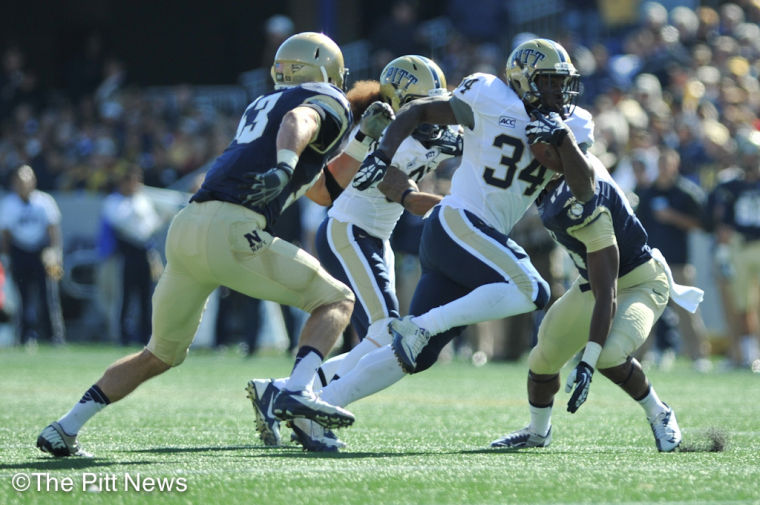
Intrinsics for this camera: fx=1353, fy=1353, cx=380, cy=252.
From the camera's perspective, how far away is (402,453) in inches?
227

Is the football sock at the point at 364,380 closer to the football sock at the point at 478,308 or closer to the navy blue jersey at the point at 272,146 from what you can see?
the football sock at the point at 478,308

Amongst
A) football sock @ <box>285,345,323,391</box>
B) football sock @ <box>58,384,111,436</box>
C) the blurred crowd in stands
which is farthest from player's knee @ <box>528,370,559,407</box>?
the blurred crowd in stands

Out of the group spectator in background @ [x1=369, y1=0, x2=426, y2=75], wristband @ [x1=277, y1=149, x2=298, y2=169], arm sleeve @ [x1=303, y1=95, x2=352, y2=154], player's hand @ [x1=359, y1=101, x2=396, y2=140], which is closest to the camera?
wristband @ [x1=277, y1=149, x2=298, y2=169]

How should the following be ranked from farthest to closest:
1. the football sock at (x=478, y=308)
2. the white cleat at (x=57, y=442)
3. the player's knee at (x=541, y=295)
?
1. the player's knee at (x=541, y=295)
2. the football sock at (x=478, y=308)
3. the white cleat at (x=57, y=442)

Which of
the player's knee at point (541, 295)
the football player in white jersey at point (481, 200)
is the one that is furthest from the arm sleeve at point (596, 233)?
the player's knee at point (541, 295)

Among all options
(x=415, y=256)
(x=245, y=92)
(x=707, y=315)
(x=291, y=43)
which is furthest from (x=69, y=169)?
(x=291, y=43)

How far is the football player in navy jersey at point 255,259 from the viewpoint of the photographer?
213 inches

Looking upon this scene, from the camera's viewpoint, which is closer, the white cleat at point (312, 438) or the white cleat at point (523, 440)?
the white cleat at point (312, 438)

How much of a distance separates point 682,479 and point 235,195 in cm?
207

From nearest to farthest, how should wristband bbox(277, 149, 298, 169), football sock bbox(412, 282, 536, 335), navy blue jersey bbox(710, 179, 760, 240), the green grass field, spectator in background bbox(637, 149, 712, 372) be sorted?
1. the green grass field
2. wristband bbox(277, 149, 298, 169)
3. football sock bbox(412, 282, 536, 335)
4. navy blue jersey bbox(710, 179, 760, 240)
5. spectator in background bbox(637, 149, 712, 372)

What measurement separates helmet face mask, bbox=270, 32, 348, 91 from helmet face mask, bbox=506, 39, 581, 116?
2.62ft

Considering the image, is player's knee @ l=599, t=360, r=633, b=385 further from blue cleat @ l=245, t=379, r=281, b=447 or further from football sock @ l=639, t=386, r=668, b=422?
blue cleat @ l=245, t=379, r=281, b=447

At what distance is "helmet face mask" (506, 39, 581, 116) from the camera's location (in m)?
5.89

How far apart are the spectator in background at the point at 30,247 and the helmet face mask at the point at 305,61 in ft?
31.1
